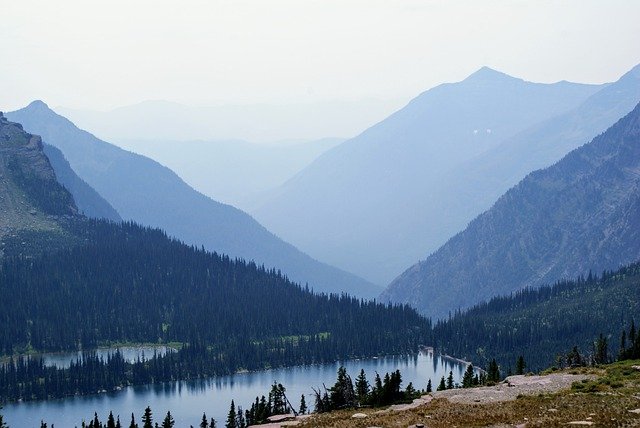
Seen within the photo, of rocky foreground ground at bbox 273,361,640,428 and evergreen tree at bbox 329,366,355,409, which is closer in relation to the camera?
rocky foreground ground at bbox 273,361,640,428

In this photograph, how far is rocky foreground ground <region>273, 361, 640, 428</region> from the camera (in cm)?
8144

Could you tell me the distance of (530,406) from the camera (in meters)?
90.6

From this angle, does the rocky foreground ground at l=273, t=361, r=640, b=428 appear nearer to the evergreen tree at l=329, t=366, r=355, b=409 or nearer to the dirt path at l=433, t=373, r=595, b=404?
the dirt path at l=433, t=373, r=595, b=404

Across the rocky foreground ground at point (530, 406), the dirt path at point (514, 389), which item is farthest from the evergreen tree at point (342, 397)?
the dirt path at point (514, 389)

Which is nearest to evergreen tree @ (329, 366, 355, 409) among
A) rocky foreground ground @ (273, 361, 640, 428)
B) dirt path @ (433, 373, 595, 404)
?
rocky foreground ground @ (273, 361, 640, 428)

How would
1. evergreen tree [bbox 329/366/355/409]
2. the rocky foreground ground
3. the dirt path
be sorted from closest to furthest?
the rocky foreground ground
the dirt path
evergreen tree [bbox 329/366/355/409]

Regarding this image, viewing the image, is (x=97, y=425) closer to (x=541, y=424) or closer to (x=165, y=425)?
(x=165, y=425)

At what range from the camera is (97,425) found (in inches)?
5709

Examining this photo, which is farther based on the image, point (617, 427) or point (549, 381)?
point (549, 381)

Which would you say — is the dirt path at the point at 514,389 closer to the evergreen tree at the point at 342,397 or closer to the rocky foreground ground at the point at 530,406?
the rocky foreground ground at the point at 530,406

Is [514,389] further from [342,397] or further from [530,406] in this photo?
[342,397]

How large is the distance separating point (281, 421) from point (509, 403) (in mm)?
30528

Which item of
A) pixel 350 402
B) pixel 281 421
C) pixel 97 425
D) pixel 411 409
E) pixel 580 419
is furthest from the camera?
pixel 97 425

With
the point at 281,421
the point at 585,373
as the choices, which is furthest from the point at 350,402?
the point at 585,373
